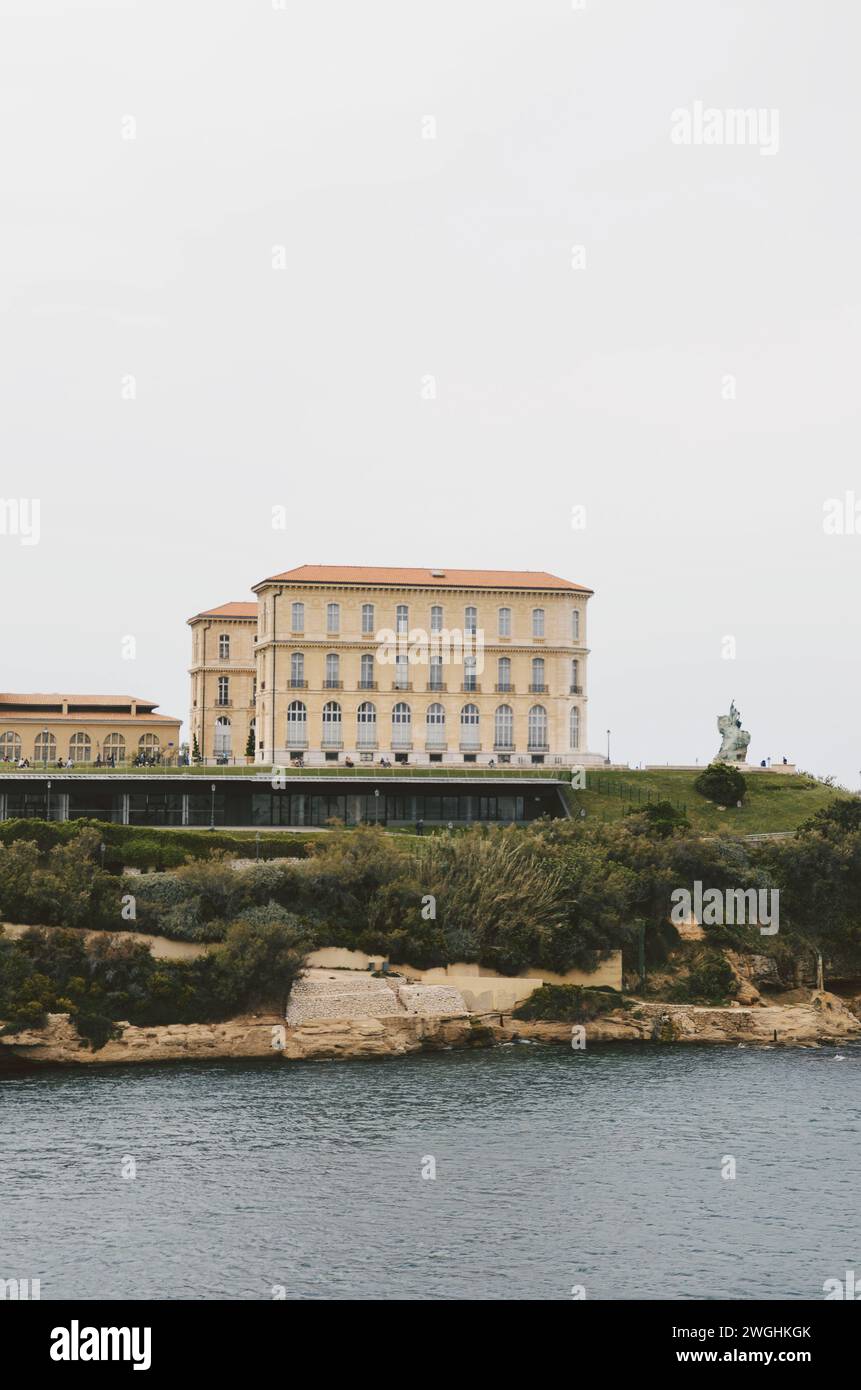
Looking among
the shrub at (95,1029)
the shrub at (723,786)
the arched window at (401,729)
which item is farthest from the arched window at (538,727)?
the shrub at (95,1029)

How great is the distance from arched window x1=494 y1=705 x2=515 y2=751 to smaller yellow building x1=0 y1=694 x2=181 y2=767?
73.9ft

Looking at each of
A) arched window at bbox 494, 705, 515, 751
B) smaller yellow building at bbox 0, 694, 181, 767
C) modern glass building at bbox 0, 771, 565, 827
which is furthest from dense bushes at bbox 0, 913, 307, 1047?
smaller yellow building at bbox 0, 694, 181, 767

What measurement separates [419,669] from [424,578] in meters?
5.84

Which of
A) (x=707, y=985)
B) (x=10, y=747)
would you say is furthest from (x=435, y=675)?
(x=707, y=985)

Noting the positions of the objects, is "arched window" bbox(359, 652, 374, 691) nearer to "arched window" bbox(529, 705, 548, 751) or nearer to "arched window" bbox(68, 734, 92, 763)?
"arched window" bbox(529, 705, 548, 751)

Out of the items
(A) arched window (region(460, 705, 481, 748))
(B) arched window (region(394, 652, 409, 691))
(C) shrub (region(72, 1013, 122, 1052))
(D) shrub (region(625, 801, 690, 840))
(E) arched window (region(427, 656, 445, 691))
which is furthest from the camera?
(E) arched window (region(427, 656, 445, 691))

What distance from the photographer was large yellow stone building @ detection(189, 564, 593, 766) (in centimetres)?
10231

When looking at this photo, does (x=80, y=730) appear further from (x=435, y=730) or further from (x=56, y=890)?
(x=56, y=890)

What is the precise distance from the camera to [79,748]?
113 metres

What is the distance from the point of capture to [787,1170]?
44094 millimetres

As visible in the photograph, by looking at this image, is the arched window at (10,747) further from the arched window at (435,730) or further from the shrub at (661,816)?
the shrub at (661,816)

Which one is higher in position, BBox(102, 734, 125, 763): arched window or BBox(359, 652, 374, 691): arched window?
BBox(359, 652, 374, 691): arched window
